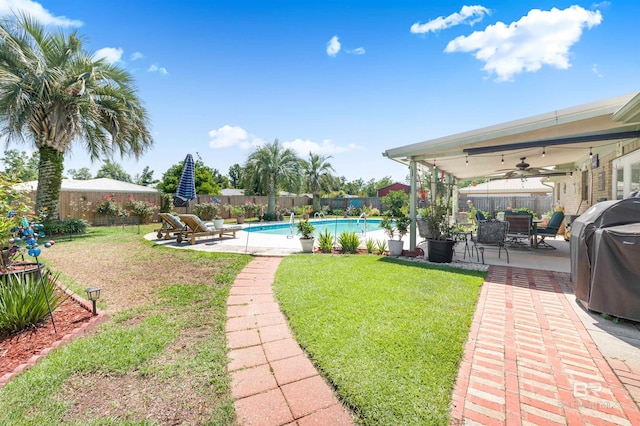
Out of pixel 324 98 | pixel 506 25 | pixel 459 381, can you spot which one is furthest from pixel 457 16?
pixel 459 381

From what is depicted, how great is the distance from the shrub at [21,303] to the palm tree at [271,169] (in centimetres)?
1802

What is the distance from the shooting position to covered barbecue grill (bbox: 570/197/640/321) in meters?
3.30

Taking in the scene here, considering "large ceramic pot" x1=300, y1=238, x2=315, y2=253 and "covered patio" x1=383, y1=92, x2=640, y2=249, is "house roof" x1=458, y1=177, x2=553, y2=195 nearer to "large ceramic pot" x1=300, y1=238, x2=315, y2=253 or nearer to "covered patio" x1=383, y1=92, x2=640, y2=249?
"covered patio" x1=383, y1=92, x2=640, y2=249

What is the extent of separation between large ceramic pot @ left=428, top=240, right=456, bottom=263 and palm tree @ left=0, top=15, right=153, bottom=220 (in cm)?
1231

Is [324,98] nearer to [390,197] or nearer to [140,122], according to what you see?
[140,122]

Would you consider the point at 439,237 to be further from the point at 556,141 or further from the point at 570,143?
the point at 570,143

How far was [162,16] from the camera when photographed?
896cm

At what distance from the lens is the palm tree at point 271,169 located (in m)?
21.3

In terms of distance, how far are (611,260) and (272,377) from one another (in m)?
4.12

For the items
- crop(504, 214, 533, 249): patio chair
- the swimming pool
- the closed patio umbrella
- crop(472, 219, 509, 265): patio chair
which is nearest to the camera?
crop(472, 219, 509, 265): patio chair

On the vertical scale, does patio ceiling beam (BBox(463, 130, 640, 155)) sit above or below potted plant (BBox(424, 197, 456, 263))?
above

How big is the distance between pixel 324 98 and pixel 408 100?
419 centimetres

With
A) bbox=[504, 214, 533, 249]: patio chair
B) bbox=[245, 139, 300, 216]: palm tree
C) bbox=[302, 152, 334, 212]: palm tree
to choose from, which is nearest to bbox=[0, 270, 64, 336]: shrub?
bbox=[504, 214, 533, 249]: patio chair

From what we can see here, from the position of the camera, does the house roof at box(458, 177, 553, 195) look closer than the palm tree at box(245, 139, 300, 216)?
Yes
